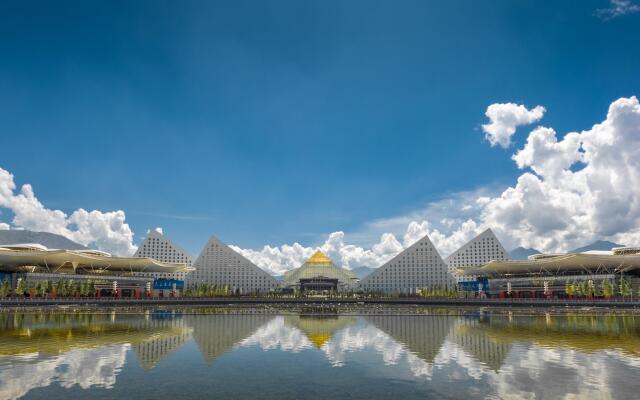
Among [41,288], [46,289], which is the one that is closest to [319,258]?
[46,289]

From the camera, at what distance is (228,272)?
404 ft

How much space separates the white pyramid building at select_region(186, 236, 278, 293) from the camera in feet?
403

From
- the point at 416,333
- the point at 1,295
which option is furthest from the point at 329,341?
the point at 1,295

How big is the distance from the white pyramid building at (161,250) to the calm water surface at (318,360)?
8687cm

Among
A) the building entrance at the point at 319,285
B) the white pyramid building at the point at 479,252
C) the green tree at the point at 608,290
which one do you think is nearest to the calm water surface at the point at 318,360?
the green tree at the point at 608,290

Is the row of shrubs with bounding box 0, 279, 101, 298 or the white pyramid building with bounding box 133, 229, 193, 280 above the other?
the white pyramid building with bounding box 133, 229, 193, 280

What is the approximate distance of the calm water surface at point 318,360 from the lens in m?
18.9

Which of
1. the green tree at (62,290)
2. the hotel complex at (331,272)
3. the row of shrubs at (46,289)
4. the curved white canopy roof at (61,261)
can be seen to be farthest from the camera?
the curved white canopy roof at (61,261)

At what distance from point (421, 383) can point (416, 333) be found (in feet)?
56.4

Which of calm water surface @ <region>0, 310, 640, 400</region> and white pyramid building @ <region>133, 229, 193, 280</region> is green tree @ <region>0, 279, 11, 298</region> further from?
white pyramid building @ <region>133, 229, 193, 280</region>

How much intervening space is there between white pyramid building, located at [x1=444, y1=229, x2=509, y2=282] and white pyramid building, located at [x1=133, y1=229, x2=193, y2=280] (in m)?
74.7

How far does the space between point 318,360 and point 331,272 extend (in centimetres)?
11750

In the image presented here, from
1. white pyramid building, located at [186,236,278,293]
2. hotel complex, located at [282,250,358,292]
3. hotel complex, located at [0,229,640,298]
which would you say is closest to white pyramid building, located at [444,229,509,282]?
hotel complex, located at [0,229,640,298]

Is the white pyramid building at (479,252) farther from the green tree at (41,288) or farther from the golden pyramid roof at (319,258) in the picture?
the green tree at (41,288)
